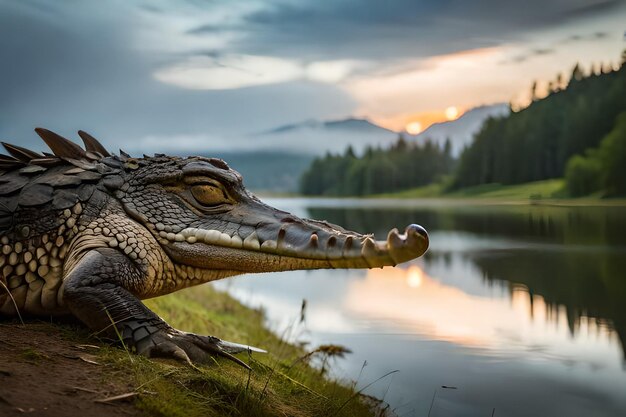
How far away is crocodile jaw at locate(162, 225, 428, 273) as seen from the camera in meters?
3.57

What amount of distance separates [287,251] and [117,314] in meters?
1.22

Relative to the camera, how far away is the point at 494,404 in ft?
32.8

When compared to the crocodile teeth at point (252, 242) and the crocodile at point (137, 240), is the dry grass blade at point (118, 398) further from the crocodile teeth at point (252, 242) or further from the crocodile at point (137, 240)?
the crocodile teeth at point (252, 242)

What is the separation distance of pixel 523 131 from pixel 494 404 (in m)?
47.8

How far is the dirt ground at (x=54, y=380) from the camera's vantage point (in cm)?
293

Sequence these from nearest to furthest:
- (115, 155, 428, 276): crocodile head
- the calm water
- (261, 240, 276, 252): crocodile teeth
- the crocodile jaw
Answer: the crocodile jaw < (115, 155, 428, 276): crocodile head < (261, 240, 276, 252): crocodile teeth < the calm water

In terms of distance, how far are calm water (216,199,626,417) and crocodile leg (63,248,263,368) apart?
5.52 m

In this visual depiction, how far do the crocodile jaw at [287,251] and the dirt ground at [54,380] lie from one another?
1036 millimetres

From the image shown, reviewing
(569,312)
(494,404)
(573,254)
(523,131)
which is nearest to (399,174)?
(523,131)

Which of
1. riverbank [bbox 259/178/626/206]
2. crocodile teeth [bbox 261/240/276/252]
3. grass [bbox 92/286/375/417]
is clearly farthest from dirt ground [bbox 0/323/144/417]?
riverbank [bbox 259/178/626/206]

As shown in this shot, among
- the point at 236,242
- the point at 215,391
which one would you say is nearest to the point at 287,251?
the point at 236,242

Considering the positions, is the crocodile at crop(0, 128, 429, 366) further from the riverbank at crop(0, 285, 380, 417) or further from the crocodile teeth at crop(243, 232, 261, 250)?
the riverbank at crop(0, 285, 380, 417)

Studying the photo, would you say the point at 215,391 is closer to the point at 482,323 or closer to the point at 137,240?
A: the point at 137,240

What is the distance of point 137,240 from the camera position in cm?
436
